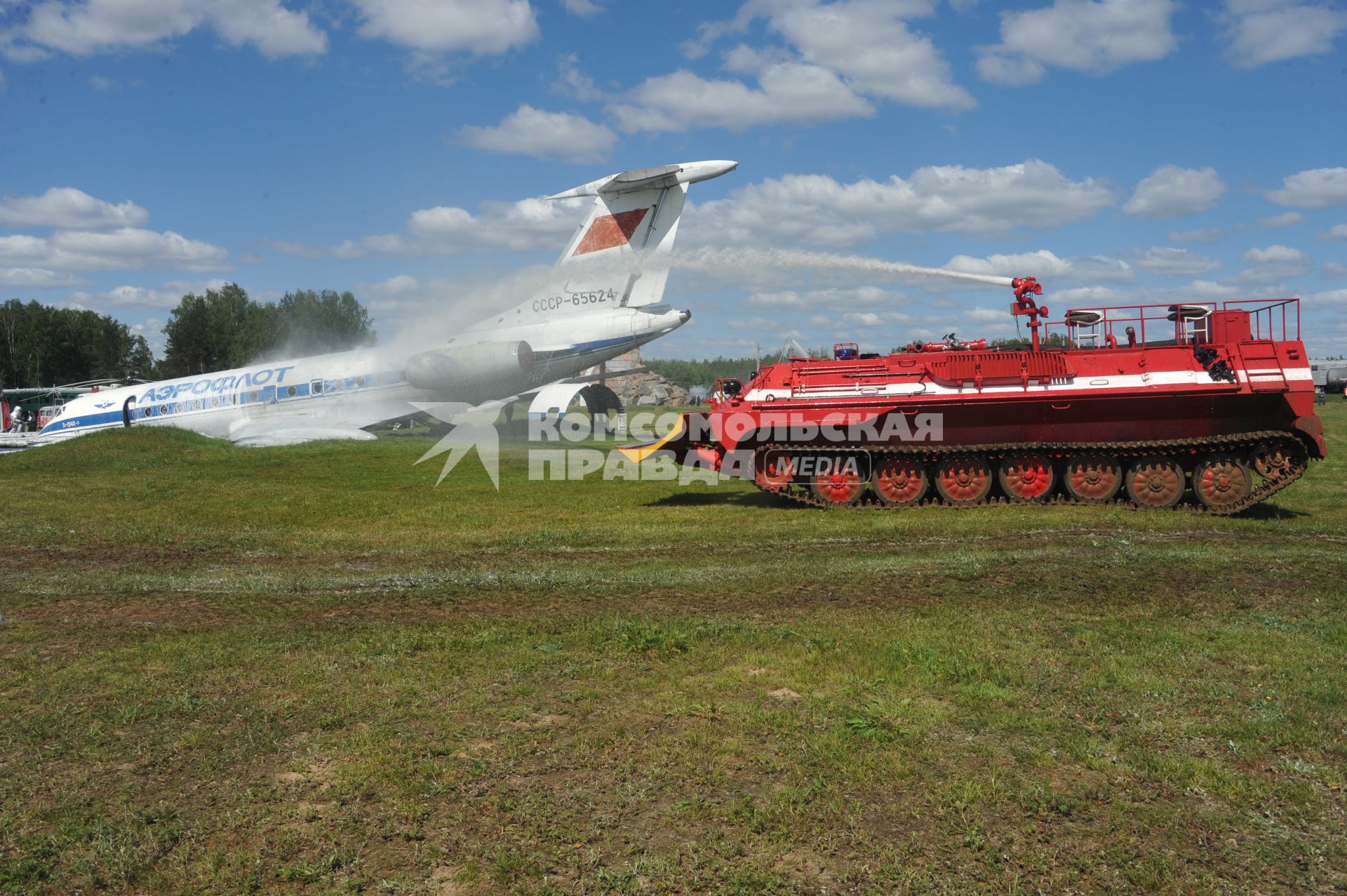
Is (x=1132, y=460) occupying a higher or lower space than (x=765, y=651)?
higher

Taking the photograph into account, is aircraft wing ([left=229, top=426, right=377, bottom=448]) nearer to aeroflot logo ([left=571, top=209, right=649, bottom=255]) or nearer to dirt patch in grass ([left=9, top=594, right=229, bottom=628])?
aeroflot logo ([left=571, top=209, right=649, bottom=255])

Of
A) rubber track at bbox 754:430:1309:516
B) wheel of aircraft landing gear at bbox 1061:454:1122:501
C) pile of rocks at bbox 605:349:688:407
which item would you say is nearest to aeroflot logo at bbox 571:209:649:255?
rubber track at bbox 754:430:1309:516

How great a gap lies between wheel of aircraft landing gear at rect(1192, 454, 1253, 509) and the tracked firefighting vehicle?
0.08 ft

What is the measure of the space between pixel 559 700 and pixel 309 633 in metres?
3.26

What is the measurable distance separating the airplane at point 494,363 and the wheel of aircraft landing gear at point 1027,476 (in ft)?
36.0

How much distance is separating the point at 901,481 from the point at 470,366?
58.6ft

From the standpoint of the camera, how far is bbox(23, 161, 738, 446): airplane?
27234 millimetres

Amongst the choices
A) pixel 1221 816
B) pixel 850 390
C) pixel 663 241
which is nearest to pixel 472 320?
pixel 663 241

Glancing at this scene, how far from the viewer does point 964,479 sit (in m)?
16.7

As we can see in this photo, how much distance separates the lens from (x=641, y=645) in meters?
8.10

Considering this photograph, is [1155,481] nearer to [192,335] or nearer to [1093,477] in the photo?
[1093,477]

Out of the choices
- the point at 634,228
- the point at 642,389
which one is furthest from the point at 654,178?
the point at 642,389

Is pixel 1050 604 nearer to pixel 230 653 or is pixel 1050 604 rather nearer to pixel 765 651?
pixel 765 651

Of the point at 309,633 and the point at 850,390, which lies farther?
the point at 850,390
